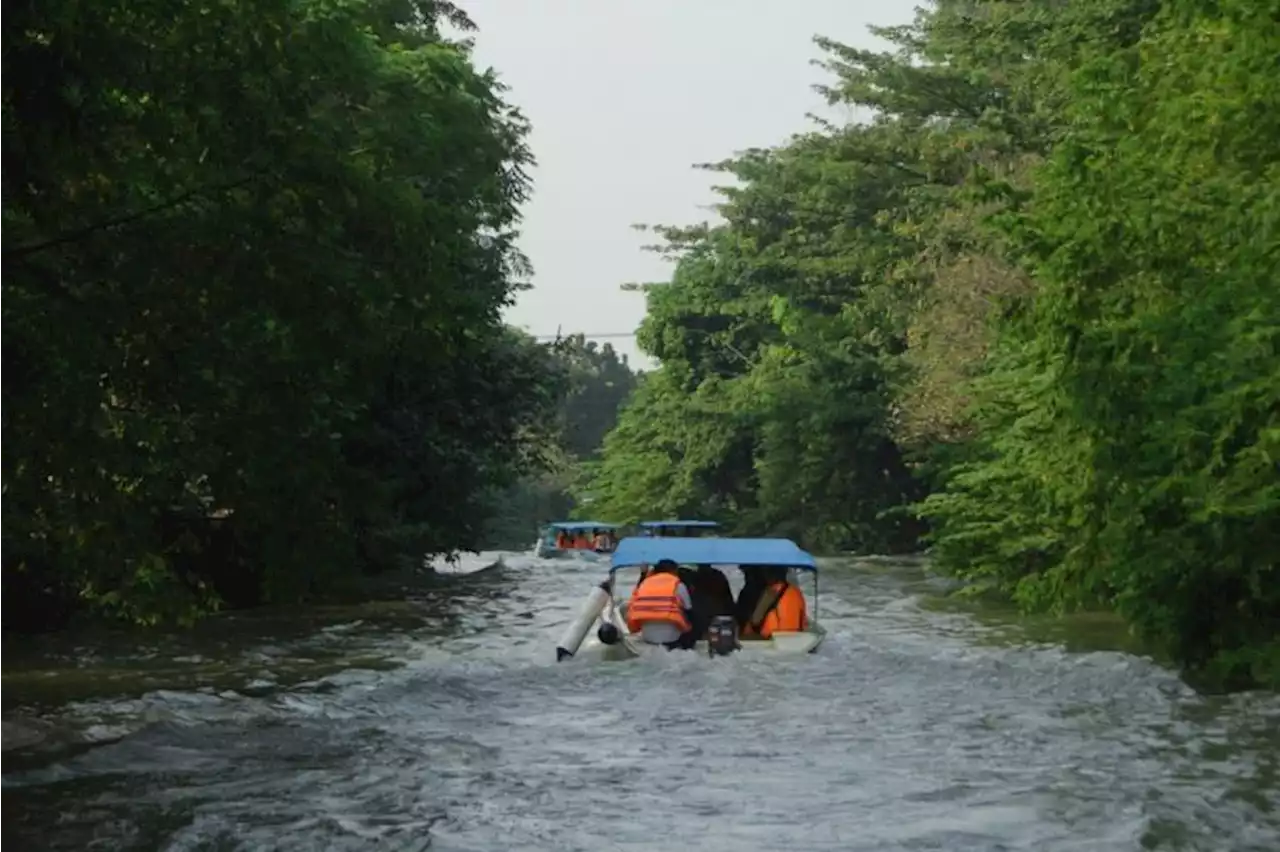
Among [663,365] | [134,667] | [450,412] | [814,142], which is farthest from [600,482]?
[134,667]

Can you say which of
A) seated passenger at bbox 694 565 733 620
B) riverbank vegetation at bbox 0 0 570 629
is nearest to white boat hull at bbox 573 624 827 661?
seated passenger at bbox 694 565 733 620

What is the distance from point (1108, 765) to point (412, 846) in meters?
5.96

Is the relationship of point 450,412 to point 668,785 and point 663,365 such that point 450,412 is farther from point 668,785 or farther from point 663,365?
point 663,365

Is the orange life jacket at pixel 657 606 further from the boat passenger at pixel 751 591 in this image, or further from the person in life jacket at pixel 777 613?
the boat passenger at pixel 751 591

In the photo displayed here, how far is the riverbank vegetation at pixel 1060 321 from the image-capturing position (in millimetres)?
17266

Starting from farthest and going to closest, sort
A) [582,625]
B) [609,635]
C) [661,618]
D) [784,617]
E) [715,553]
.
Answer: [715,553] → [784,617] → [582,625] → [661,618] → [609,635]

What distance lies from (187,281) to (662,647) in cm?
983

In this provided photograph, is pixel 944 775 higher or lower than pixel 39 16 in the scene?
lower

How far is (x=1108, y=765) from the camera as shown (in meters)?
14.0

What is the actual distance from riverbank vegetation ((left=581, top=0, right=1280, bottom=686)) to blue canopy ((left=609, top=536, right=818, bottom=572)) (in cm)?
314

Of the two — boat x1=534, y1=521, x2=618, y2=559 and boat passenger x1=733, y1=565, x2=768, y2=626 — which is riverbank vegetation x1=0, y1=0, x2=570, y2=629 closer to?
boat passenger x1=733, y1=565, x2=768, y2=626

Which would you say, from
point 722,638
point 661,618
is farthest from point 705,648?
point 661,618

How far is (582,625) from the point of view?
2178cm

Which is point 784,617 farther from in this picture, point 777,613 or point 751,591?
point 751,591
